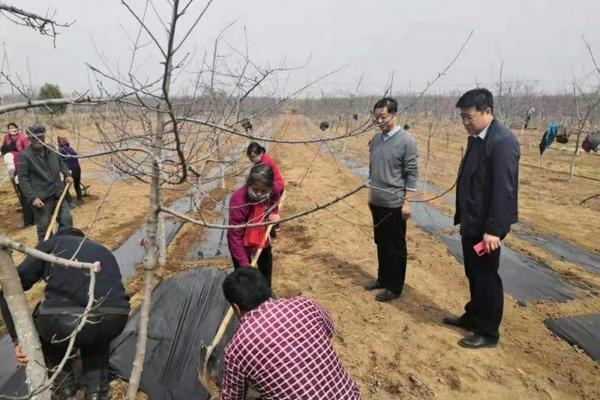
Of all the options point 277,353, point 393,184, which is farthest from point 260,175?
point 277,353

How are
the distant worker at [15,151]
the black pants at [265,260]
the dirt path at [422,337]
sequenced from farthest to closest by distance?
the distant worker at [15,151] < the black pants at [265,260] < the dirt path at [422,337]

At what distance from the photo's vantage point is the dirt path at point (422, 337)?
2.86 metres

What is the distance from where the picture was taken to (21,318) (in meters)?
1.46

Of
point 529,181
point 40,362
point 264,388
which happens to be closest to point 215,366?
point 264,388

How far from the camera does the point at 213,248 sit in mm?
5965

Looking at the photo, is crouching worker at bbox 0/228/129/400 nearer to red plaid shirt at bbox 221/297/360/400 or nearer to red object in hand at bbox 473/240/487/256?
red plaid shirt at bbox 221/297/360/400

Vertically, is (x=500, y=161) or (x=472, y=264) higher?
(x=500, y=161)

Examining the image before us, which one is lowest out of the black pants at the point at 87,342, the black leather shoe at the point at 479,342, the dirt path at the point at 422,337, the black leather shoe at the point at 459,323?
the dirt path at the point at 422,337

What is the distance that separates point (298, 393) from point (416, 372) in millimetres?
1581

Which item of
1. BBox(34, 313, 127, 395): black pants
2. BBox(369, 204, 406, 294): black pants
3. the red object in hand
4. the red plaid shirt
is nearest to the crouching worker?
BBox(34, 313, 127, 395): black pants

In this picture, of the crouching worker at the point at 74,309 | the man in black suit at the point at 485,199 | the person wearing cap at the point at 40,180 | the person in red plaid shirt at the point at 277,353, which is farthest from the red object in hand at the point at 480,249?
the person wearing cap at the point at 40,180

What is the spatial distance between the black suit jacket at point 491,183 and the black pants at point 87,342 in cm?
245

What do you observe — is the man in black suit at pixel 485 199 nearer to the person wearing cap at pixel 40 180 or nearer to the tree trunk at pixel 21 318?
the tree trunk at pixel 21 318

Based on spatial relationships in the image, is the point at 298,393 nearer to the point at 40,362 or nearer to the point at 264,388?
the point at 264,388
